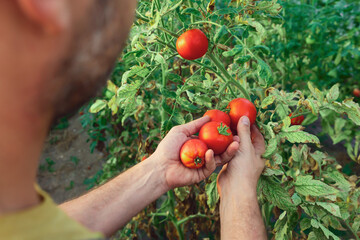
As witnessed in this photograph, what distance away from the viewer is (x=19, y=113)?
557 millimetres

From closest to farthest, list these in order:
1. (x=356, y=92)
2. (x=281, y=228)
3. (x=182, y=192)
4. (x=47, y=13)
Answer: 1. (x=47, y=13)
2. (x=281, y=228)
3. (x=182, y=192)
4. (x=356, y=92)

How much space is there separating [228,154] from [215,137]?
91 mm

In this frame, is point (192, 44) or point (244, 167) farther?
point (244, 167)

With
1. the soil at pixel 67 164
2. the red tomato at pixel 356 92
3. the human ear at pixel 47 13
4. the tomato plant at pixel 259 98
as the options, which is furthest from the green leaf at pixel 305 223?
the soil at pixel 67 164

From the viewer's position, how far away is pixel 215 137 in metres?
1.19

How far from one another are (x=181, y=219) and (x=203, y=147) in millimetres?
788

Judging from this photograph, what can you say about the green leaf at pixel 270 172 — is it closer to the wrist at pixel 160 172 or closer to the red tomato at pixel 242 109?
the red tomato at pixel 242 109

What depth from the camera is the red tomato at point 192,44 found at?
3.65ft

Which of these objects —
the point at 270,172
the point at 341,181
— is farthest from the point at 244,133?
the point at 341,181

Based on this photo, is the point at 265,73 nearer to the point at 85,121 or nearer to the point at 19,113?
the point at 19,113

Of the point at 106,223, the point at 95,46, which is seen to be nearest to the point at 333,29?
the point at 106,223

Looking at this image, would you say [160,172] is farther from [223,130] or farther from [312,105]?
[312,105]

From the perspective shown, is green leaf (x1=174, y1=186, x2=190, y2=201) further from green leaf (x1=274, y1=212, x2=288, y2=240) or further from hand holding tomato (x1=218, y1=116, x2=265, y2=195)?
green leaf (x1=274, y1=212, x2=288, y2=240)

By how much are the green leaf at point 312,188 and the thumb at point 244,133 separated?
21 centimetres
